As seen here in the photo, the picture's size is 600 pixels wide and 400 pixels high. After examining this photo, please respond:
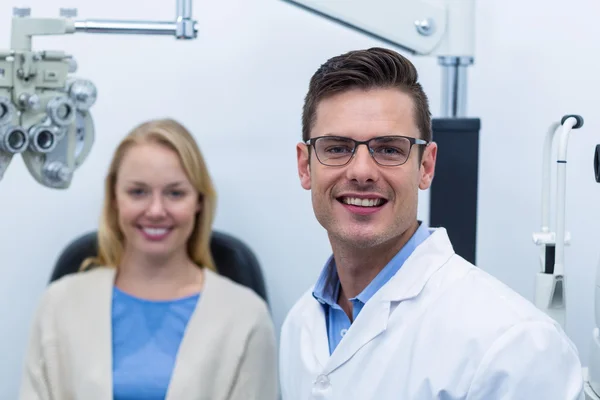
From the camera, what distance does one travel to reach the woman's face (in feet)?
6.09

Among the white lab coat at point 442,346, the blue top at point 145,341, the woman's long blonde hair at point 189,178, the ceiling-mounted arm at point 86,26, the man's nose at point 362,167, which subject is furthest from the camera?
the woman's long blonde hair at point 189,178

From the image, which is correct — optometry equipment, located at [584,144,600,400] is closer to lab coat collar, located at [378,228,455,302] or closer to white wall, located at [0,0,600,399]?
lab coat collar, located at [378,228,455,302]

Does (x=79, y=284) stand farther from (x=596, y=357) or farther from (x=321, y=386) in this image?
(x=596, y=357)

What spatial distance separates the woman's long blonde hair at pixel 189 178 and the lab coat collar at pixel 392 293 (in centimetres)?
83

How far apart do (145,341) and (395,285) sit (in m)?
0.89

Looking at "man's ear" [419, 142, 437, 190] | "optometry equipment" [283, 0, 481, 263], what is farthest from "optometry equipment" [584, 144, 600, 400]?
"optometry equipment" [283, 0, 481, 263]

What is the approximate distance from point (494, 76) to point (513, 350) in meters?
1.21

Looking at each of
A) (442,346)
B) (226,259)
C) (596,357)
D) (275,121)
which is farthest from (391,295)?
(275,121)

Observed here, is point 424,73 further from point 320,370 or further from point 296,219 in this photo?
point 320,370

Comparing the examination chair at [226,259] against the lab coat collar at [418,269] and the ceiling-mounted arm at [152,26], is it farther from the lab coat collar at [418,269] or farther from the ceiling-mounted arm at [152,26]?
the lab coat collar at [418,269]

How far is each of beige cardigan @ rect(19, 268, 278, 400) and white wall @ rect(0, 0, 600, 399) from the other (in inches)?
13.7

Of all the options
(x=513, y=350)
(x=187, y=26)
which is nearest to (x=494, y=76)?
(x=187, y=26)

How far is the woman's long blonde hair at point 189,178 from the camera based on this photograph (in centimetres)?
186

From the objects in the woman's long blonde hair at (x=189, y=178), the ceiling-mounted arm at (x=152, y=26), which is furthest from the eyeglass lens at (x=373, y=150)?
the woman's long blonde hair at (x=189, y=178)
